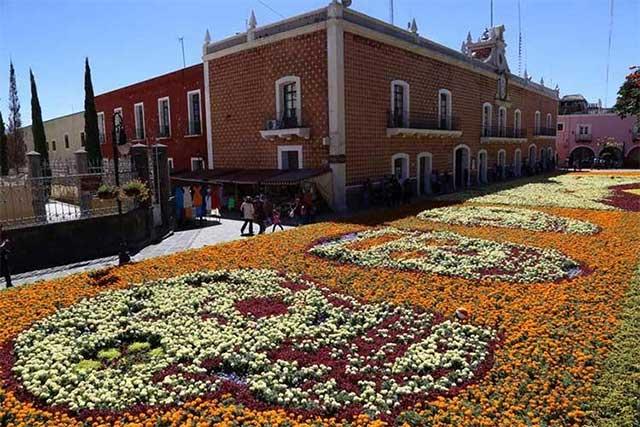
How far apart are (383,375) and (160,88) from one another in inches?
1155

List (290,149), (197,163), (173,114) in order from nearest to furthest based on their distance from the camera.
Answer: (290,149)
(197,163)
(173,114)

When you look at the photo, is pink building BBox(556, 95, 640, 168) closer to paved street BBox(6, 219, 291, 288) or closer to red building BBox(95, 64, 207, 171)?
red building BBox(95, 64, 207, 171)

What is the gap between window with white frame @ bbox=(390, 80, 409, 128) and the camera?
2309 cm

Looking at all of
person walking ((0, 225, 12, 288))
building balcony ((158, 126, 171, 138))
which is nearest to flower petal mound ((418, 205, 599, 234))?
person walking ((0, 225, 12, 288))

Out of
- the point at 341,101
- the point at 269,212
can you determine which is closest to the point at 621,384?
the point at 269,212

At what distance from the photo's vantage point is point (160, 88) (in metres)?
30.6

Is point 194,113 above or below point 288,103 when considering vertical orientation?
above

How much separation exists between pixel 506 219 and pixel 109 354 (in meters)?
13.7

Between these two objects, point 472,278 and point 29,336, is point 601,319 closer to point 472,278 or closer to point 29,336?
point 472,278

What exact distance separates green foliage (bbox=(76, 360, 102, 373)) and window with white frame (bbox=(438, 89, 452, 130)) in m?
24.0

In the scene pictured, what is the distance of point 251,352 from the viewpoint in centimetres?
590

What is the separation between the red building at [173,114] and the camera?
27734 mm

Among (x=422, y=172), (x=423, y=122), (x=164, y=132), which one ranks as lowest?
(x=422, y=172)

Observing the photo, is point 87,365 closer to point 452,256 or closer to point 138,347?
point 138,347
